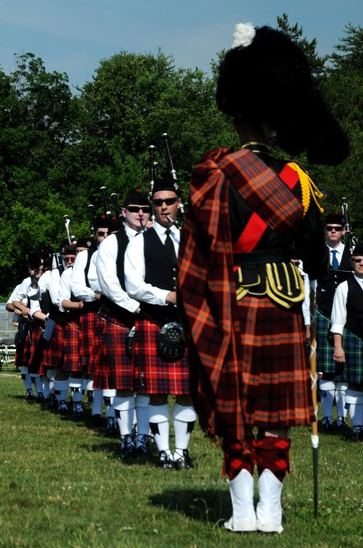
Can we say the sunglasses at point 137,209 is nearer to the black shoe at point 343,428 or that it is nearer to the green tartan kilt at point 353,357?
the green tartan kilt at point 353,357

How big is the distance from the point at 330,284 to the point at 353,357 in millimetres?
1445

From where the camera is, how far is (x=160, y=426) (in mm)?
7973

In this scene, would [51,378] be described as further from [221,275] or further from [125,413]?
[221,275]

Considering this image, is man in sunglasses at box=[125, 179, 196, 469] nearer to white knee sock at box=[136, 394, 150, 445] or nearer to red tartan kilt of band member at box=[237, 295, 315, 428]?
white knee sock at box=[136, 394, 150, 445]

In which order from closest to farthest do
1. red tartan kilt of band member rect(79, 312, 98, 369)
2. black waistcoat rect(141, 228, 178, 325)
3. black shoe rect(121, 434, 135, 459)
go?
black waistcoat rect(141, 228, 178, 325) < black shoe rect(121, 434, 135, 459) < red tartan kilt of band member rect(79, 312, 98, 369)

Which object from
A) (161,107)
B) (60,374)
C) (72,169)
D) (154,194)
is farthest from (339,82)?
(154,194)

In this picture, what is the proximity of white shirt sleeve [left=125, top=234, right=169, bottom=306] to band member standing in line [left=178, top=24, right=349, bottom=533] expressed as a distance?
8.04 ft

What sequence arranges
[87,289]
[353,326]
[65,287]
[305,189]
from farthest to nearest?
[65,287] → [87,289] → [353,326] → [305,189]

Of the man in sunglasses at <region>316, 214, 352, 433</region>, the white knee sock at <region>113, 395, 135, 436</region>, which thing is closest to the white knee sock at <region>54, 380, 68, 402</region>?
the man in sunglasses at <region>316, 214, 352, 433</region>

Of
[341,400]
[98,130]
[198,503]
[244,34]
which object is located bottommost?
[198,503]

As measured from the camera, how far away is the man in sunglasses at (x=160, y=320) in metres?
7.94

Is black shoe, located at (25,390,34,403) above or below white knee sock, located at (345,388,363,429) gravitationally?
below

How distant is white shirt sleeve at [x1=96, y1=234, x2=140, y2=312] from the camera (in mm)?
8750

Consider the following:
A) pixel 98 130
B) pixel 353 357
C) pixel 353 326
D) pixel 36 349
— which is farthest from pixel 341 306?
pixel 98 130
